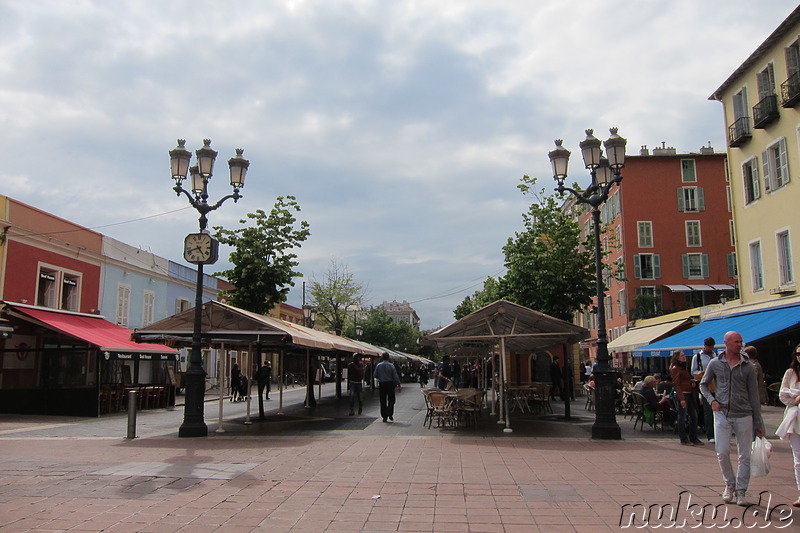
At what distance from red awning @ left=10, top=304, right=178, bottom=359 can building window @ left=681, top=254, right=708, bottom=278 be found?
1297 inches

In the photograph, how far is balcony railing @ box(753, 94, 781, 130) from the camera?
20.0 metres

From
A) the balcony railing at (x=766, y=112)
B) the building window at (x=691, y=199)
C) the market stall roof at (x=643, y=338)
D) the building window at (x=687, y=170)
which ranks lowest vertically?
the market stall roof at (x=643, y=338)

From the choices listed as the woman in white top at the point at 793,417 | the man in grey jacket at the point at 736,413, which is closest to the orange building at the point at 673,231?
the woman in white top at the point at 793,417

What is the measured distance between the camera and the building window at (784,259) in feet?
65.8

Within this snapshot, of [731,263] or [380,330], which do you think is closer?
[731,263]

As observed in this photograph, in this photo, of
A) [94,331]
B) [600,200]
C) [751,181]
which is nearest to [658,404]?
[600,200]

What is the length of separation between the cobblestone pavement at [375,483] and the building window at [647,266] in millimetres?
30268

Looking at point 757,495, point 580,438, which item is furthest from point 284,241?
point 757,495

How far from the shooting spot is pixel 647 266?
4119 centimetres

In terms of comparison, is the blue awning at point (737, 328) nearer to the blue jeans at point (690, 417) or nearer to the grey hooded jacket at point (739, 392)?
the blue jeans at point (690, 417)

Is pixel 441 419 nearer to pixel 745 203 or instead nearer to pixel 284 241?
pixel 284 241

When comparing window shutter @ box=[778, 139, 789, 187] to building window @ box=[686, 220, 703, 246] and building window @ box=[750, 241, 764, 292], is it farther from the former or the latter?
building window @ box=[686, 220, 703, 246]

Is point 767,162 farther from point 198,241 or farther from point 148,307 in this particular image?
point 148,307

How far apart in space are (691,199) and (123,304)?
116ft
